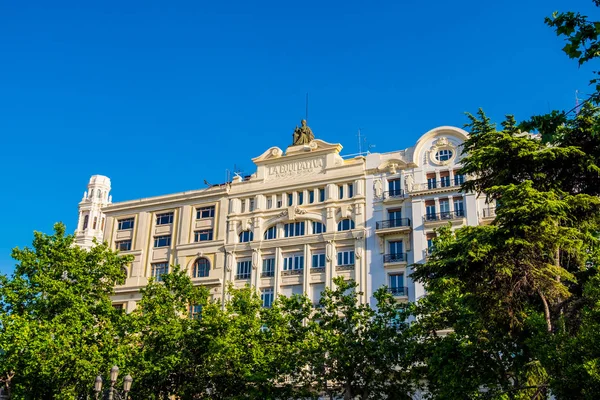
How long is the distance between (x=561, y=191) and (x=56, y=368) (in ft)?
69.7

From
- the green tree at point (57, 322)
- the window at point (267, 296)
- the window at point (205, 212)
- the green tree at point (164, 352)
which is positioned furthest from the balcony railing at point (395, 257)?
the green tree at point (57, 322)

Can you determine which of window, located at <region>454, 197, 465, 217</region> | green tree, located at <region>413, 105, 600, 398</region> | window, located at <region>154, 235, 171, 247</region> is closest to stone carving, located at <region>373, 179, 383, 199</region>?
window, located at <region>454, 197, 465, 217</region>

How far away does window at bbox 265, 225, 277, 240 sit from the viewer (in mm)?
43750

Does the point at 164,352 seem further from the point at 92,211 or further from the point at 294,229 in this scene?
the point at 92,211

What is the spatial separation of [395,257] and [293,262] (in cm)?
677

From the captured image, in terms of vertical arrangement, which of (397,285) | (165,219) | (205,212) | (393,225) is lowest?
(397,285)

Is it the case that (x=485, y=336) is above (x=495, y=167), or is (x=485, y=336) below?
below

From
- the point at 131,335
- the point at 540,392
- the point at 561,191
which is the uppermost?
the point at 561,191

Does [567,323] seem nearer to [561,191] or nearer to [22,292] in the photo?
[561,191]

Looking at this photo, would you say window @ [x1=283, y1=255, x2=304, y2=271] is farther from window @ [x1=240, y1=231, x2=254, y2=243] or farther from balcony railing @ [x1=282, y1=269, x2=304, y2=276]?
window @ [x1=240, y1=231, x2=254, y2=243]

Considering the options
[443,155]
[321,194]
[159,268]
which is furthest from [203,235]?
[443,155]

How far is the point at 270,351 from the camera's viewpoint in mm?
27516

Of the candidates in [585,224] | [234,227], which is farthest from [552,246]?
[234,227]

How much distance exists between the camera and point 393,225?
40.2m
